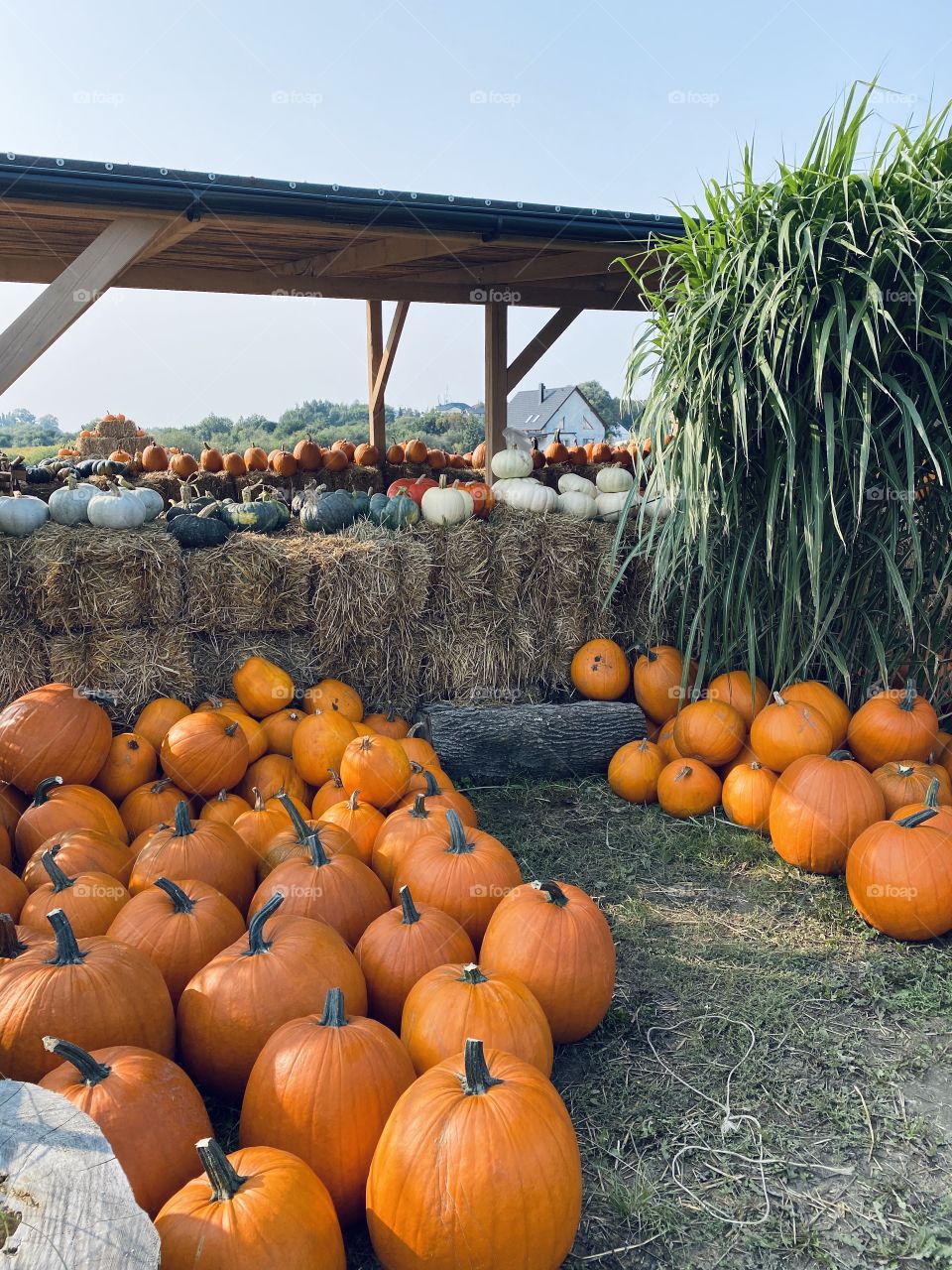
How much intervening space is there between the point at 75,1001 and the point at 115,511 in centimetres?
278

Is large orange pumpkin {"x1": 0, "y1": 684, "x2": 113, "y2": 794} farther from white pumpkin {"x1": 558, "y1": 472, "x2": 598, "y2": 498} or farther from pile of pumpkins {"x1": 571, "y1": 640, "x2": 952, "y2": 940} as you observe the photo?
white pumpkin {"x1": 558, "y1": 472, "x2": 598, "y2": 498}

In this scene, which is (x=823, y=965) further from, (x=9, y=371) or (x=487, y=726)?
(x=9, y=371)

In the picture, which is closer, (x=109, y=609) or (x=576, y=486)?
(x=109, y=609)

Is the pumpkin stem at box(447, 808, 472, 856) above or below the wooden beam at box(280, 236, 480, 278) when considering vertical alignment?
below

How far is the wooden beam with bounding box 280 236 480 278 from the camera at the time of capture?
529 centimetres

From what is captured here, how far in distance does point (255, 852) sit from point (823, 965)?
6.15 ft

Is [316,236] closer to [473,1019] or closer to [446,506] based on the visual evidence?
[446,506]

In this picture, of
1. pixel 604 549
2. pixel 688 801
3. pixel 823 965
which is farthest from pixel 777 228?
pixel 823 965

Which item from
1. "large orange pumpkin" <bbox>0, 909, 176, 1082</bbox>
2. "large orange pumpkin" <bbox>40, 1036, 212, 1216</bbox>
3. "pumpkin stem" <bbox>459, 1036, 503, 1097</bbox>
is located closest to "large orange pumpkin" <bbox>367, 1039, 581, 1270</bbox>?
"pumpkin stem" <bbox>459, 1036, 503, 1097</bbox>

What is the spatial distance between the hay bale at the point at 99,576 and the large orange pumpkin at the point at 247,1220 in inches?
116

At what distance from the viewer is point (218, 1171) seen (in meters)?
1.41

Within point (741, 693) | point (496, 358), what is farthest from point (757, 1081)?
point (496, 358)

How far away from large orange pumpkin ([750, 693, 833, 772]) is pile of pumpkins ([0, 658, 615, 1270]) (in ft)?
4.43

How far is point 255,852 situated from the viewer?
9.60 ft
